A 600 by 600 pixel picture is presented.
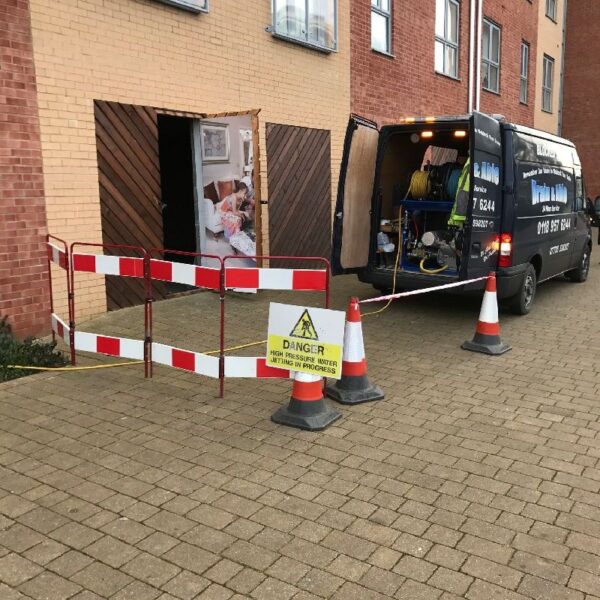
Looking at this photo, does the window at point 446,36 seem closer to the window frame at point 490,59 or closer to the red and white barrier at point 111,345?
the window frame at point 490,59

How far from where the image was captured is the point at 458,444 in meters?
4.43

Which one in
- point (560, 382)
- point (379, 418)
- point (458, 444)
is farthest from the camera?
point (560, 382)

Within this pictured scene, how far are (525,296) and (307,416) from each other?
482cm

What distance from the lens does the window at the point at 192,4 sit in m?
7.95

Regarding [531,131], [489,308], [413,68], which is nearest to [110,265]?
[489,308]

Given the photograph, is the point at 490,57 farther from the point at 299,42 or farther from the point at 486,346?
the point at 486,346

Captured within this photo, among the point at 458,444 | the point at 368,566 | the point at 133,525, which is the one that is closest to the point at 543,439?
the point at 458,444

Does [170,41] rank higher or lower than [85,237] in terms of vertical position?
higher

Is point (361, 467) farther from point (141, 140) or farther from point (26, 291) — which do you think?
point (141, 140)

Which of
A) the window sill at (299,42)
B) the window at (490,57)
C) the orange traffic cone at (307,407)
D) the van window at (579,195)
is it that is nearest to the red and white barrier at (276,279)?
the orange traffic cone at (307,407)

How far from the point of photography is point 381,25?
12.5 meters

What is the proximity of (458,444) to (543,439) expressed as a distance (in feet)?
2.05

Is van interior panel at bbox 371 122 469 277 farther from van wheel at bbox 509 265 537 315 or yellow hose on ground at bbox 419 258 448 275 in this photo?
van wheel at bbox 509 265 537 315

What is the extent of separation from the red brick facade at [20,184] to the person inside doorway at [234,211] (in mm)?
2809
